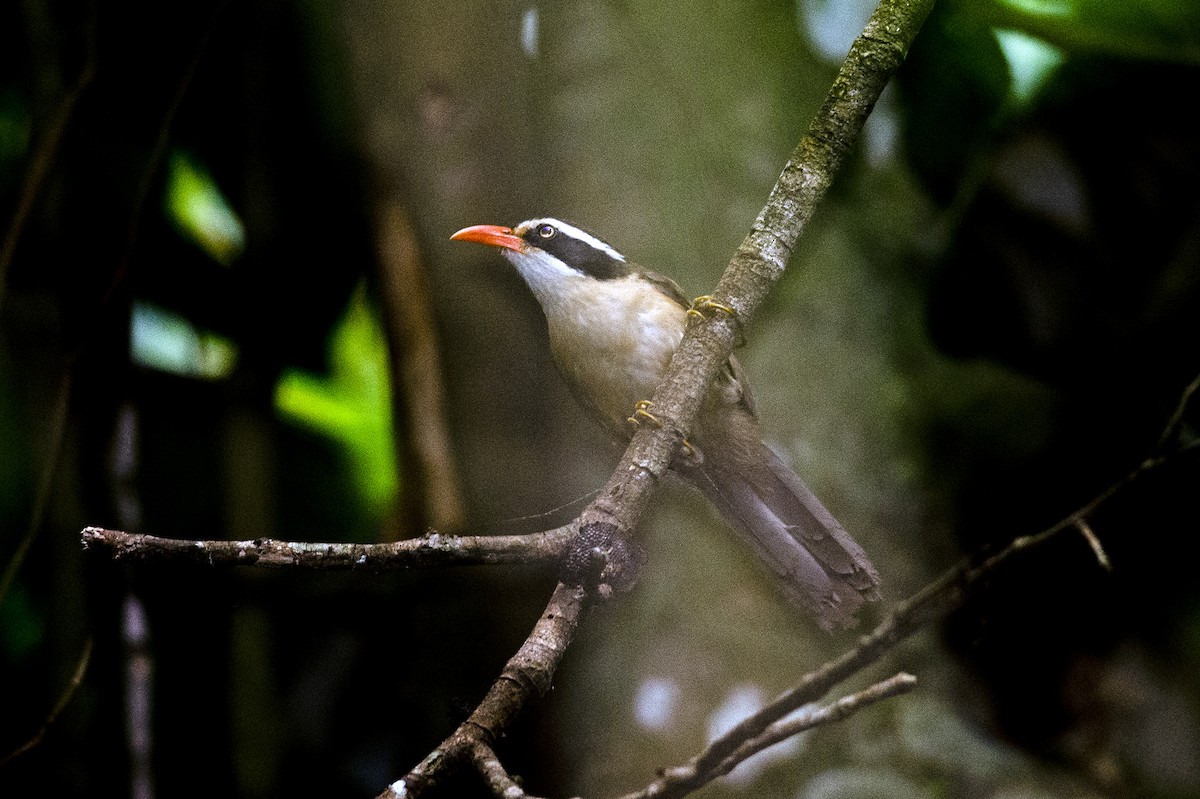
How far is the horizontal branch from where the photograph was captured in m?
0.84

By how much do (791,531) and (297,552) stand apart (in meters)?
0.50

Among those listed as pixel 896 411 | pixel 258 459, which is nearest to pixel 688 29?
pixel 896 411

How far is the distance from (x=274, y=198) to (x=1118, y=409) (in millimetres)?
1405

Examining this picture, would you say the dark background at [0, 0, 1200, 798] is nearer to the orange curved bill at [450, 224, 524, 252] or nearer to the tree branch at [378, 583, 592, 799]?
the orange curved bill at [450, 224, 524, 252]

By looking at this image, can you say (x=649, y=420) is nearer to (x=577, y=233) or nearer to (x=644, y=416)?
(x=644, y=416)

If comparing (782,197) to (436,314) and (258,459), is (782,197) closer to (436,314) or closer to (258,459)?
(436,314)

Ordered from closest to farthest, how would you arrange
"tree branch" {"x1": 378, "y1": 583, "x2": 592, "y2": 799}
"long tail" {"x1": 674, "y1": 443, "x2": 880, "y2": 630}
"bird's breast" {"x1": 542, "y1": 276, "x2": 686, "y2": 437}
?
"tree branch" {"x1": 378, "y1": 583, "x2": 592, "y2": 799}
"long tail" {"x1": 674, "y1": 443, "x2": 880, "y2": 630}
"bird's breast" {"x1": 542, "y1": 276, "x2": 686, "y2": 437}

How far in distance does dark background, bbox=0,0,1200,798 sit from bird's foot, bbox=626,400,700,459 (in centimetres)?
→ 10

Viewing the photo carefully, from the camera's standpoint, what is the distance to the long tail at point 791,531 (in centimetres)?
99

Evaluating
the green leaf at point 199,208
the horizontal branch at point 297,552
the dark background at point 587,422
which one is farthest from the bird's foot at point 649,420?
the green leaf at point 199,208

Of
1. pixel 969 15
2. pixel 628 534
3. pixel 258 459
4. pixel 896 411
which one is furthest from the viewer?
pixel 258 459

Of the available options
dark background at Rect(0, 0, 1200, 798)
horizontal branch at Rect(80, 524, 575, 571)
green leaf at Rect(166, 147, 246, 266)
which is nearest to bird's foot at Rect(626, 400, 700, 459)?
dark background at Rect(0, 0, 1200, 798)

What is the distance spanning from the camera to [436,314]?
141 centimetres

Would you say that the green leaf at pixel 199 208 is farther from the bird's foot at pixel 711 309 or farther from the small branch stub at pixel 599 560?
the small branch stub at pixel 599 560
